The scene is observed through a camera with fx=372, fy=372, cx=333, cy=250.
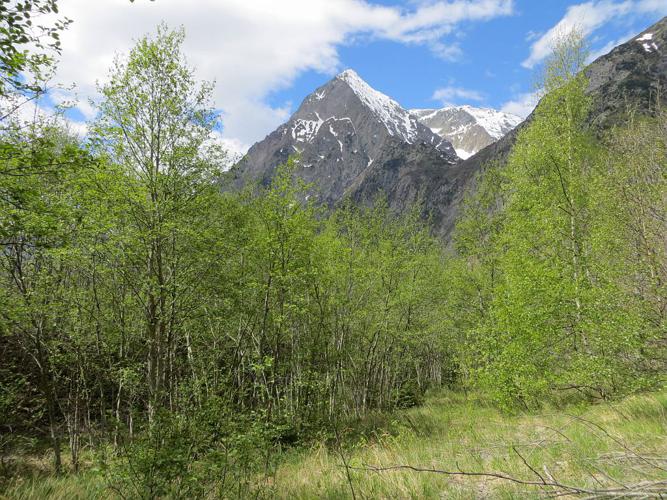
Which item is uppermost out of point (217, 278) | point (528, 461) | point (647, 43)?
point (647, 43)

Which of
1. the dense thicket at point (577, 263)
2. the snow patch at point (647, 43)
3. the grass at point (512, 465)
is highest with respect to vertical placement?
the snow patch at point (647, 43)

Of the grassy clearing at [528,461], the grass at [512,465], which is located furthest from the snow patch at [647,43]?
the grass at [512,465]

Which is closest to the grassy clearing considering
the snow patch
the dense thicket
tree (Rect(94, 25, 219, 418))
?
the dense thicket

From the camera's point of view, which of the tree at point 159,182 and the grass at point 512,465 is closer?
the grass at point 512,465

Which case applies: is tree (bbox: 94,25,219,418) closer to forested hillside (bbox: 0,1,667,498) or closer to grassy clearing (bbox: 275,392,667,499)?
forested hillside (bbox: 0,1,667,498)

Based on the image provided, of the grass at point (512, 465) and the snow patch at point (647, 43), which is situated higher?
the snow patch at point (647, 43)

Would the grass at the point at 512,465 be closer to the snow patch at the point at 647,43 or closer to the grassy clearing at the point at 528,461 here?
the grassy clearing at the point at 528,461

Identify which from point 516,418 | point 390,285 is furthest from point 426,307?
point 516,418

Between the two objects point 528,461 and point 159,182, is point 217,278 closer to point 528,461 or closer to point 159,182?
point 159,182

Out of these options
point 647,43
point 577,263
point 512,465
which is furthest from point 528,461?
point 647,43

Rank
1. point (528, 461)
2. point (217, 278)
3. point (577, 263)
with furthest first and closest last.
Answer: point (577, 263) → point (217, 278) → point (528, 461)

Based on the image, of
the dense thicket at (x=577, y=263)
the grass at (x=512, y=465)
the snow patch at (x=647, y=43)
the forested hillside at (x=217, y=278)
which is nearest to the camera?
the grass at (x=512, y=465)

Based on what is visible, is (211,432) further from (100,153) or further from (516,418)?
(516,418)

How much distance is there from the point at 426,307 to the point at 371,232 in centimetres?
591
